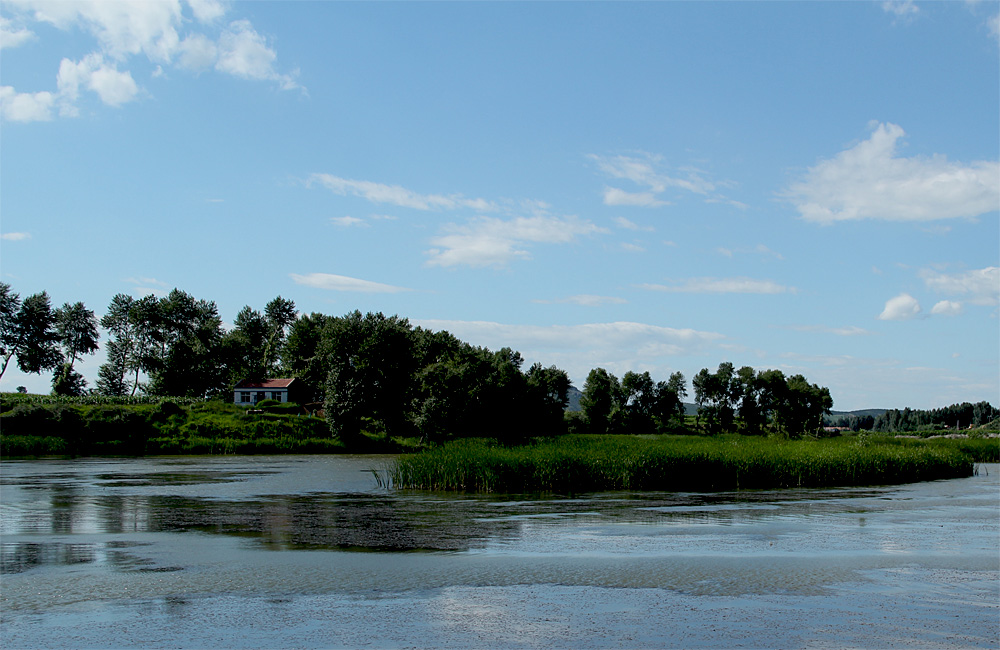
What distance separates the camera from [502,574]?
1465 cm

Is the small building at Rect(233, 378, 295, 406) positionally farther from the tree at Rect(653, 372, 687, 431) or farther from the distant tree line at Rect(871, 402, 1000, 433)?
the distant tree line at Rect(871, 402, 1000, 433)

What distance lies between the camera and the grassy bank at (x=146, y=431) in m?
69.1

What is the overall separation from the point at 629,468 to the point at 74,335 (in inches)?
4472

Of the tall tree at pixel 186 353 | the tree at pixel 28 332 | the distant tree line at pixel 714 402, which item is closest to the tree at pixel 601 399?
the distant tree line at pixel 714 402

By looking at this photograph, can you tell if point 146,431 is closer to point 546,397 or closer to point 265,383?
point 265,383

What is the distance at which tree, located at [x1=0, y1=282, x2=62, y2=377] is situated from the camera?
111 meters

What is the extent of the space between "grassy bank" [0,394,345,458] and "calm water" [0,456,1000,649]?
149 feet

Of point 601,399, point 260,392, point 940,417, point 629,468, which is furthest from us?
point 940,417

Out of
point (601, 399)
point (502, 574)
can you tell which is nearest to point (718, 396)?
point (601, 399)

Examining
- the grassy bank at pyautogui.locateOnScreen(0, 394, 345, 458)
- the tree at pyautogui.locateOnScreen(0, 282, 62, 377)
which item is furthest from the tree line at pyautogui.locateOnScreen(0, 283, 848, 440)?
the grassy bank at pyautogui.locateOnScreen(0, 394, 345, 458)

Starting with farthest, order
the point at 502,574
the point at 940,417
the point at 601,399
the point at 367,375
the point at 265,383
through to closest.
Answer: the point at 940,417
the point at 601,399
the point at 265,383
the point at 367,375
the point at 502,574

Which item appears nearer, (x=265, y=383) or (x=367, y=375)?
(x=367, y=375)

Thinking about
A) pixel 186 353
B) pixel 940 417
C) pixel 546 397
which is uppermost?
pixel 186 353

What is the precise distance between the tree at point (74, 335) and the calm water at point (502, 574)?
336ft
